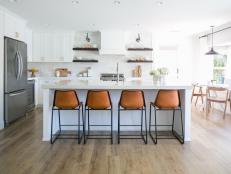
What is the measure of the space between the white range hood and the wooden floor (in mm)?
4033

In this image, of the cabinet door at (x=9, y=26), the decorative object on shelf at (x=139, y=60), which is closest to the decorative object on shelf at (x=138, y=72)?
the decorative object on shelf at (x=139, y=60)

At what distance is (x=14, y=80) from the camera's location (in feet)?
17.8

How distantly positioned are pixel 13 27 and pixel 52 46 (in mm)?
2337

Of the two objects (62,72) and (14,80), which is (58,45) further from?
(14,80)

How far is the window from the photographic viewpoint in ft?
25.6

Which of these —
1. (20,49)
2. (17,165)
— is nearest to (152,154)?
(17,165)

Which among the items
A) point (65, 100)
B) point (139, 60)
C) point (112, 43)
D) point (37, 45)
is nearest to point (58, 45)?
point (37, 45)

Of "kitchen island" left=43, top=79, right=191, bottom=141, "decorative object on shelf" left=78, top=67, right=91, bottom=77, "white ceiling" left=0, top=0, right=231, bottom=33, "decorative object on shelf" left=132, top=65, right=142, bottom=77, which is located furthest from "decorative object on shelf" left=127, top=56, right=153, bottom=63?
"kitchen island" left=43, top=79, right=191, bottom=141

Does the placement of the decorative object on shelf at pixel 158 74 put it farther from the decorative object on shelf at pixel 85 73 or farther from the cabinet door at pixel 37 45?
the cabinet door at pixel 37 45

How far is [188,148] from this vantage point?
376cm

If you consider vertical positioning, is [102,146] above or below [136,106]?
below

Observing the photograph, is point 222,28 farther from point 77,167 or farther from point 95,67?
point 77,167

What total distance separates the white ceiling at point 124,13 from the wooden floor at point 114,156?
8.36 ft

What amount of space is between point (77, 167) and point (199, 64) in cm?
701
